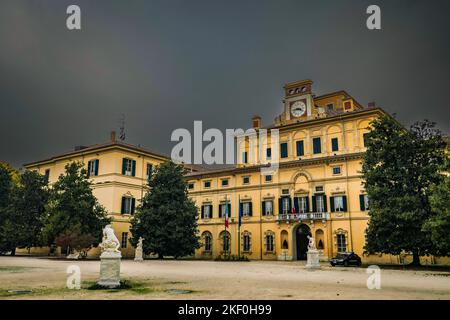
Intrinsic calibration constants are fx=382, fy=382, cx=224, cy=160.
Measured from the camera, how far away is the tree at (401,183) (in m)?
25.7

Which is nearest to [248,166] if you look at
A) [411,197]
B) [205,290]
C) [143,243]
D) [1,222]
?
[143,243]

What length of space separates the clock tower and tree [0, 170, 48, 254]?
28.1 m

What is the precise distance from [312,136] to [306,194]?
6.20 meters

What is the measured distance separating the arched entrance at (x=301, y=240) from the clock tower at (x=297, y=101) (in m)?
11.8

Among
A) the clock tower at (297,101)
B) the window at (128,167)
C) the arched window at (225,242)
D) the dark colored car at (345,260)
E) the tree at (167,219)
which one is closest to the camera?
the dark colored car at (345,260)

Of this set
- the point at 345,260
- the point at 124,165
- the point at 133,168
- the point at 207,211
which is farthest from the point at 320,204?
the point at 124,165

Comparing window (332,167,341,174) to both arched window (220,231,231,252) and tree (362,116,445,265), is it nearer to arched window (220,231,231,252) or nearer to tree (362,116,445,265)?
tree (362,116,445,265)

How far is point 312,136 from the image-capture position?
40.3 meters

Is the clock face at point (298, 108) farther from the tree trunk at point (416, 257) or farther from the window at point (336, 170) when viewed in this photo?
the tree trunk at point (416, 257)

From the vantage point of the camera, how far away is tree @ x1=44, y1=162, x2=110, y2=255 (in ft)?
113

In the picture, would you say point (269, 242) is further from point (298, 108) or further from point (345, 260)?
point (298, 108)

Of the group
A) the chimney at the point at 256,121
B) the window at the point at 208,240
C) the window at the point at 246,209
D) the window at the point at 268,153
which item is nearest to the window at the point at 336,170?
the window at the point at 268,153
